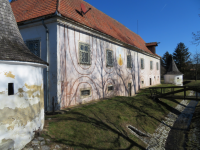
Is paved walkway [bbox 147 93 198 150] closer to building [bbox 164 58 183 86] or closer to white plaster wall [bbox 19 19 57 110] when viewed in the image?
white plaster wall [bbox 19 19 57 110]

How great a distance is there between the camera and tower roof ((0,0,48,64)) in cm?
417

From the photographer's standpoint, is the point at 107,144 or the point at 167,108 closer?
the point at 107,144

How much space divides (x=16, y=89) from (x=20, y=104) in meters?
0.46

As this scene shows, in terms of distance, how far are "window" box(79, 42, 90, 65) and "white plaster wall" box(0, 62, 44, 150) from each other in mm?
4533

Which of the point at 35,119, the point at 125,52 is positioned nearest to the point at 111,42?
the point at 125,52

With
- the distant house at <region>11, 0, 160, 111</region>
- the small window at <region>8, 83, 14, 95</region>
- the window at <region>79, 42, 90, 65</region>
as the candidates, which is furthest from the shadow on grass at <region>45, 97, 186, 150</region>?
the window at <region>79, 42, 90, 65</region>

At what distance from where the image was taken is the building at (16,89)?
3.94 meters

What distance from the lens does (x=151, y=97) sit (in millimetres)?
13500

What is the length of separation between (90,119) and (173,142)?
177 inches

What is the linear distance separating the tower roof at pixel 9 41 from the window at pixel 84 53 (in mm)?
4590

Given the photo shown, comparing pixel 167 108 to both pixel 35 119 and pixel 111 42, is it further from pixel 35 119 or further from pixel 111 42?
pixel 35 119

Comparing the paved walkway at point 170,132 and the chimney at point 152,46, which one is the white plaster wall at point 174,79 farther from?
the paved walkway at point 170,132

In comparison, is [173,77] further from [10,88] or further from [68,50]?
[10,88]

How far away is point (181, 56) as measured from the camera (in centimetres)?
4456
